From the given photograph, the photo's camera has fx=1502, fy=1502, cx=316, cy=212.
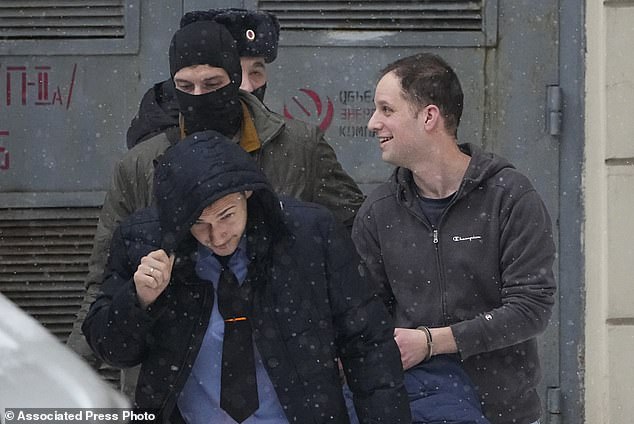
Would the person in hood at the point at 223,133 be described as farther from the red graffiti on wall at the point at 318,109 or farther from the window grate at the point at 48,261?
the window grate at the point at 48,261

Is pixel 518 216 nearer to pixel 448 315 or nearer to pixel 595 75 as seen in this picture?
pixel 448 315

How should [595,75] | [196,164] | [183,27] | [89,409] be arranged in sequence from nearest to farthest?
[89,409]
[196,164]
[183,27]
[595,75]

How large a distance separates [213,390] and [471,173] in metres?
1.00

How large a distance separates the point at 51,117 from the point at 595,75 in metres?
2.30

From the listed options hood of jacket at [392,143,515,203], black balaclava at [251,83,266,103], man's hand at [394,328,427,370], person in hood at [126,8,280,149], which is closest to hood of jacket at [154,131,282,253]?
man's hand at [394,328,427,370]

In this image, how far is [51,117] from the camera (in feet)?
20.9

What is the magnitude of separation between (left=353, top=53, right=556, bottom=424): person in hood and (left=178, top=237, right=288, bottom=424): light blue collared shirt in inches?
17.9

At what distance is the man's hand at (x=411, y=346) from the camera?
4.07 meters

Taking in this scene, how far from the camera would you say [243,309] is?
12.5 ft

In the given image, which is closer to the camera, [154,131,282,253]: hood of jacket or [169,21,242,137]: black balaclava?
[154,131,282,253]: hood of jacket

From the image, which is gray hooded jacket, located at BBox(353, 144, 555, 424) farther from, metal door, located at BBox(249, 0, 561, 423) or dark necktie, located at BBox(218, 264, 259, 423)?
metal door, located at BBox(249, 0, 561, 423)

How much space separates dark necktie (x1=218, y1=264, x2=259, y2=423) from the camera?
3.75 meters

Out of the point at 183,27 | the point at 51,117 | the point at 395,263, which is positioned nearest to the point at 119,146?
the point at 51,117

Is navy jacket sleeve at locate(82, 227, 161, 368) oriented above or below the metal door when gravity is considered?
below
